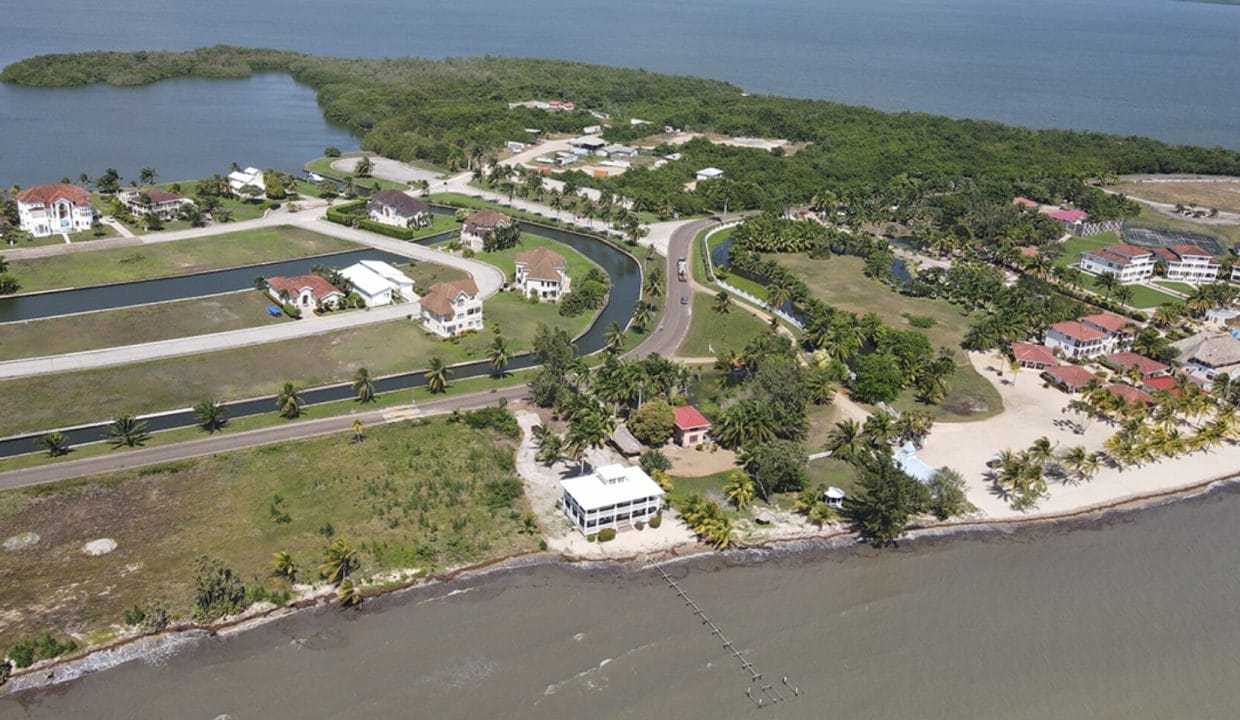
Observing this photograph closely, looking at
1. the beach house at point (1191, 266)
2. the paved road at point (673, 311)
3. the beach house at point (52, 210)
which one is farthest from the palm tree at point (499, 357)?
the beach house at point (1191, 266)

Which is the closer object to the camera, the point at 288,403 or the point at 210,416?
the point at 210,416

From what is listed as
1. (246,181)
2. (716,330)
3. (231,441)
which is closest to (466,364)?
(231,441)

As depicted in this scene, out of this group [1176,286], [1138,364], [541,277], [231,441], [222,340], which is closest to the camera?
[231,441]

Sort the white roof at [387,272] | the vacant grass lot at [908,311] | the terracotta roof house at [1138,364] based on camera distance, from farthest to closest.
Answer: the white roof at [387,272] → the terracotta roof house at [1138,364] → the vacant grass lot at [908,311]

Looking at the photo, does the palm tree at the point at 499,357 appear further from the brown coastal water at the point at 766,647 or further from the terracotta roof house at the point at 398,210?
the terracotta roof house at the point at 398,210

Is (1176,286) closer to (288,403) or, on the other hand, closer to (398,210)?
(398,210)

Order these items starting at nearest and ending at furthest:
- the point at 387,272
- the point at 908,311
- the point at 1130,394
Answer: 1. the point at 1130,394
2. the point at 387,272
3. the point at 908,311
